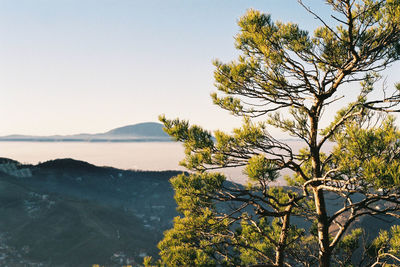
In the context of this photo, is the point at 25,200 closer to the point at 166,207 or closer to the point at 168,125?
the point at 166,207

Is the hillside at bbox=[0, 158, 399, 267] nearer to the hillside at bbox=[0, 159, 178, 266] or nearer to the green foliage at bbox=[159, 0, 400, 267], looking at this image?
the hillside at bbox=[0, 159, 178, 266]

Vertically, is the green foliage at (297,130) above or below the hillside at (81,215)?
above

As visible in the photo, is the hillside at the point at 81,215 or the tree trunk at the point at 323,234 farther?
the hillside at the point at 81,215

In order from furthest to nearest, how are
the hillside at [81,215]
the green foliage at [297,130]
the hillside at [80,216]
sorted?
the hillside at [80,216], the hillside at [81,215], the green foliage at [297,130]

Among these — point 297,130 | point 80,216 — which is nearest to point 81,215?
point 80,216

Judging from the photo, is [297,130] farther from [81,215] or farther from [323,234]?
[81,215]

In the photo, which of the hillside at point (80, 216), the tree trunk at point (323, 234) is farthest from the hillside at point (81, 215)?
the tree trunk at point (323, 234)

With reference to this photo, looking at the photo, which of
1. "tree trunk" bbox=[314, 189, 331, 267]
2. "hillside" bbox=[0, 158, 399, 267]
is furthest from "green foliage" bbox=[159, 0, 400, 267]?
"hillside" bbox=[0, 158, 399, 267]

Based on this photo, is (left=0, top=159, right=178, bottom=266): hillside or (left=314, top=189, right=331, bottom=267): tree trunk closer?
(left=314, top=189, right=331, bottom=267): tree trunk

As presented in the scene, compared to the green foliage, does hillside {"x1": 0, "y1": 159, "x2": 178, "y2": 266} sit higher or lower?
lower

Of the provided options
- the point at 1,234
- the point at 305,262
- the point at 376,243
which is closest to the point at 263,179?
the point at 305,262

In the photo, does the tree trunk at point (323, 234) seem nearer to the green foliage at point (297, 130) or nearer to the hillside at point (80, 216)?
the green foliage at point (297, 130)

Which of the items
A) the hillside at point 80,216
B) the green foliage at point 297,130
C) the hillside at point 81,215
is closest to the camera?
the green foliage at point 297,130

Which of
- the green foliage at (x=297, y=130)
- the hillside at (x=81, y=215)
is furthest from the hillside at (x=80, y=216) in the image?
the green foliage at (x=297, y=130)
